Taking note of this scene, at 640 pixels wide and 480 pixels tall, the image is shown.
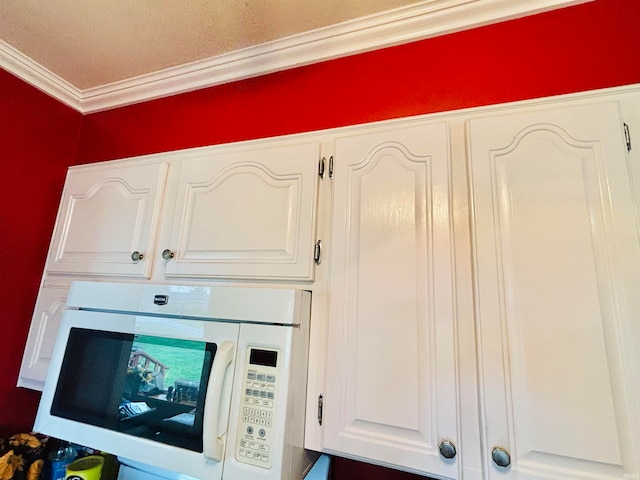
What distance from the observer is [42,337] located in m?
1.20

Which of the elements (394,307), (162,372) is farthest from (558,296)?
(162,372)

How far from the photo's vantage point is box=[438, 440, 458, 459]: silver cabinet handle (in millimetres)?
669

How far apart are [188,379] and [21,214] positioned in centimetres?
108

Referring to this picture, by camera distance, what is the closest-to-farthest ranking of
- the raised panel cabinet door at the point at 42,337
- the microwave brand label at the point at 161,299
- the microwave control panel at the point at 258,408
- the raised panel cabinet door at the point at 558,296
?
the raised panel cabinet door at the point at 558,296
the microwave control panel at the point at 258,408
the microwave brand label at the point at 161,299
the raised panel cabinet door at the point at 42,337

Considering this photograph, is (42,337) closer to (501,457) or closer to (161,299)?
(161,299)

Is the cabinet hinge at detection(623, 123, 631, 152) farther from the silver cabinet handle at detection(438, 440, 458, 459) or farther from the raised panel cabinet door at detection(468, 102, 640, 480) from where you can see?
the silver cabinet handle at detection(438, 440, 458, 459)

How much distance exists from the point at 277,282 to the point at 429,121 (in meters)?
0.58

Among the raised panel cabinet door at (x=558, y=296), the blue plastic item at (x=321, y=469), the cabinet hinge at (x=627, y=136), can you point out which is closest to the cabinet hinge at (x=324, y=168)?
the raised panel cabinet door at (x=558, y=296)

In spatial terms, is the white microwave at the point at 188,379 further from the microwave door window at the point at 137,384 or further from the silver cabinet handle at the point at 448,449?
the silver cabinet handle at the point at 448,449

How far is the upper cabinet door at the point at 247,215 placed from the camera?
919mm

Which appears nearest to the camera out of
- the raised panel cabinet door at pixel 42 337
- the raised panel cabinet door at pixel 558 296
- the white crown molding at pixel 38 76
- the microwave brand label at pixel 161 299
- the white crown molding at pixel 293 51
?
the raised panel cabinet door at pixel 558 296

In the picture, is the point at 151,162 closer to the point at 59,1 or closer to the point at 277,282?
the point at 59,1

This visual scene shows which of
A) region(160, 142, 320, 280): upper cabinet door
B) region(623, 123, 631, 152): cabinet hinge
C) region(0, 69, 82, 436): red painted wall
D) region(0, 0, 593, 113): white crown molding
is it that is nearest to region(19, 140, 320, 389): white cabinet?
region(160, 142, 320, 280): upper cabinet door

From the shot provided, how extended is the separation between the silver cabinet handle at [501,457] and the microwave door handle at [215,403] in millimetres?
555
